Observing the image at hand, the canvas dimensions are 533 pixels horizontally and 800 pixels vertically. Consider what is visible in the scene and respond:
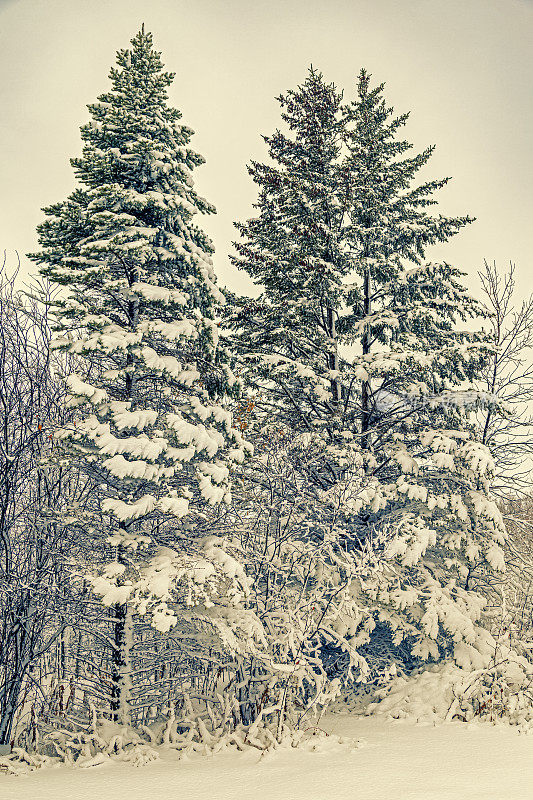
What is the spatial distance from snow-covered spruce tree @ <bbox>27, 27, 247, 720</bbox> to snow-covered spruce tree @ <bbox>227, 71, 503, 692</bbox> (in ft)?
6.42

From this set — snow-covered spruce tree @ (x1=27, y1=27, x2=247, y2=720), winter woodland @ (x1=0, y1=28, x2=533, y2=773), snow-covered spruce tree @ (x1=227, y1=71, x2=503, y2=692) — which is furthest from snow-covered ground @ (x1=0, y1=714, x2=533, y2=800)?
snow-covered spruce tree @ (x1=227, y1=71, x2=503, y2=692)

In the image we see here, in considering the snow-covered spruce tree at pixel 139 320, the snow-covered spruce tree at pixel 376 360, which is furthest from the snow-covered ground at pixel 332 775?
the snow-covered spruce tree at pixel 376 360

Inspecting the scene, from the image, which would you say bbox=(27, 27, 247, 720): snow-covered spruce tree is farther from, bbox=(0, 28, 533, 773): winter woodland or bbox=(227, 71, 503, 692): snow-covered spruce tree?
bbox=(227, 71, 503, 692): snow-covered spruce tree

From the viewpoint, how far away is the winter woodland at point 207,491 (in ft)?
22.8

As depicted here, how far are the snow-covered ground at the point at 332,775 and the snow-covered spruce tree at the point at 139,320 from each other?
155 cm

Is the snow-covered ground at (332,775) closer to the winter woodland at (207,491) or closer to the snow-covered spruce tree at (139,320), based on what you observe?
the winter woodland at (207,491)

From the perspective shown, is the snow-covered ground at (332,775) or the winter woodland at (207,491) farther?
the winter woodland at (207,491)

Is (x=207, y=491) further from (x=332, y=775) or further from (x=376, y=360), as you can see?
(x=376, y=360)

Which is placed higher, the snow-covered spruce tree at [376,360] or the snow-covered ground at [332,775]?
the snow-covered spruce tree at [376,360]

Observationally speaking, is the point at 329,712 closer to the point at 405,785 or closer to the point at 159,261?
the point at 405,785

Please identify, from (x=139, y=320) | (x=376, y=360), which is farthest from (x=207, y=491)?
(x=376, y=360)

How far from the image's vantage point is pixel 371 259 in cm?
1160

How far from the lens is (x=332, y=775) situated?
5277mm

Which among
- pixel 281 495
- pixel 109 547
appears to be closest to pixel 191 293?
pixel 281 495
